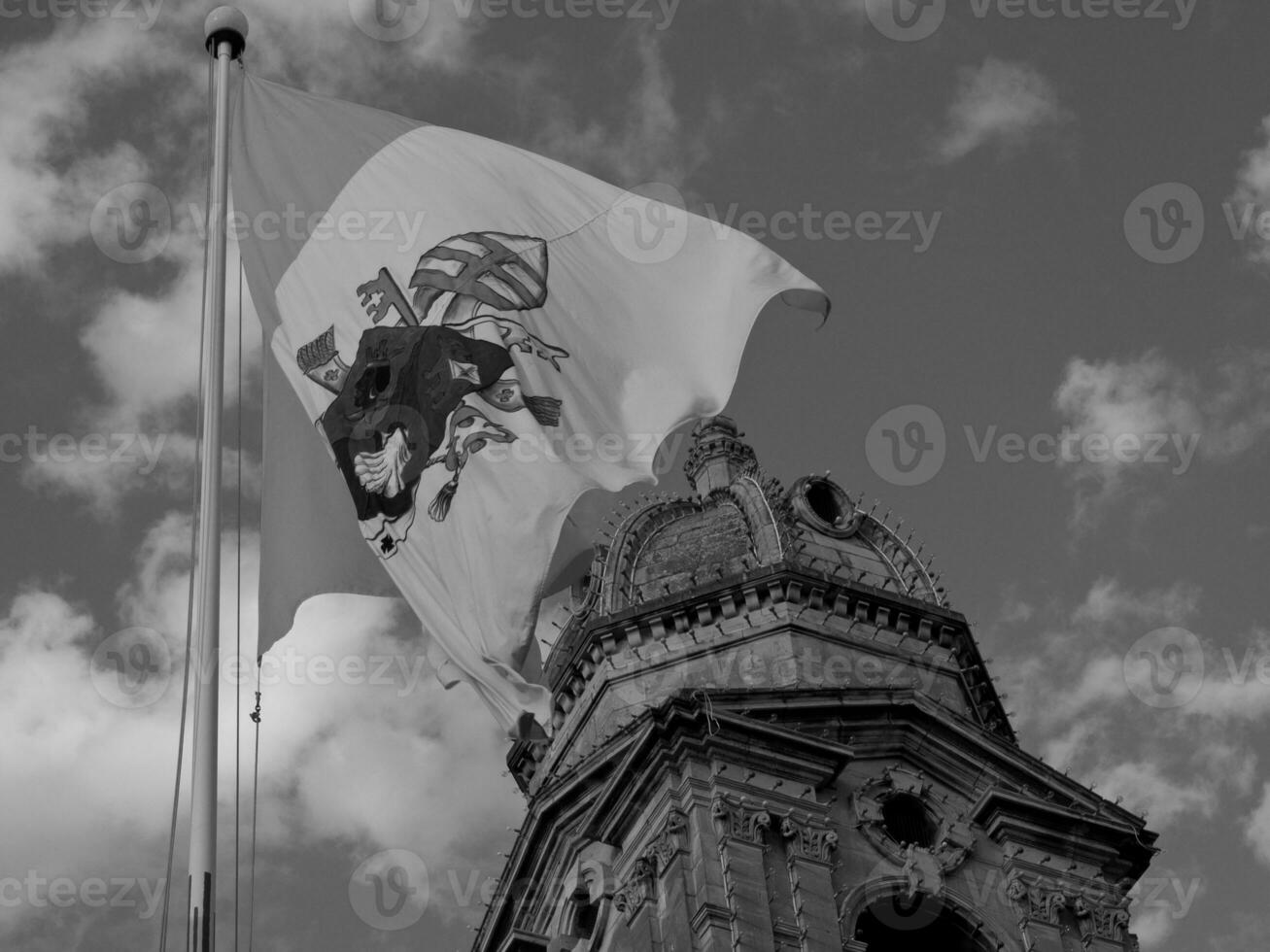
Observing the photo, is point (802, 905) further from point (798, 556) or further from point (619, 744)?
point (798, 556)

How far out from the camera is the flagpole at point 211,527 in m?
23.3

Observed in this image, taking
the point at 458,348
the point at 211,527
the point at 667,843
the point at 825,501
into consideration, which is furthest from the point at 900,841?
the point at 211,527

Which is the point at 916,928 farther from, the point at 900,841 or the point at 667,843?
the point at 667,843

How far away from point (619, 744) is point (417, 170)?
16.3m

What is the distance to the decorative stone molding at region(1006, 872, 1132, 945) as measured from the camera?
43.2 metres

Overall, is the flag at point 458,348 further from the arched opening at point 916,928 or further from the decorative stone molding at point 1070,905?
the decorative stone molding at point 1070,905

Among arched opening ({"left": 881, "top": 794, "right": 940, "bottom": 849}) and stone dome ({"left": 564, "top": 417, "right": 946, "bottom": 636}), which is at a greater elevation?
stone dome ({"left": 564, "top": 417, "right": 946, "bottom": 636})

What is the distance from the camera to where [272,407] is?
29500 mm

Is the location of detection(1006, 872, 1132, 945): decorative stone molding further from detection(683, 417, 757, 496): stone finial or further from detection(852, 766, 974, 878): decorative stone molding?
detection(683, 417, 757, 496): stone finial

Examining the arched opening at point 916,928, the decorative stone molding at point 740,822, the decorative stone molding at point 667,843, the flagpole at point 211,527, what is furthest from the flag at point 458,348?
the arched opening at point 916,928

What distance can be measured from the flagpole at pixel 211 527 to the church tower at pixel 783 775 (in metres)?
16.5

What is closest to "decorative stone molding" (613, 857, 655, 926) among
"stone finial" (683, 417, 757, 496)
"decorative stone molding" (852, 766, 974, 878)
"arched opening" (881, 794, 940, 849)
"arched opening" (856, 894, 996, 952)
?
"arched opening" (856, 894, 996, 952)

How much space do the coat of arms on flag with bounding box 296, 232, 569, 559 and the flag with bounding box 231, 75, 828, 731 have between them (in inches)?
1.2

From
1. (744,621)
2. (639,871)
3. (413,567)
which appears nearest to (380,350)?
(413,567)
